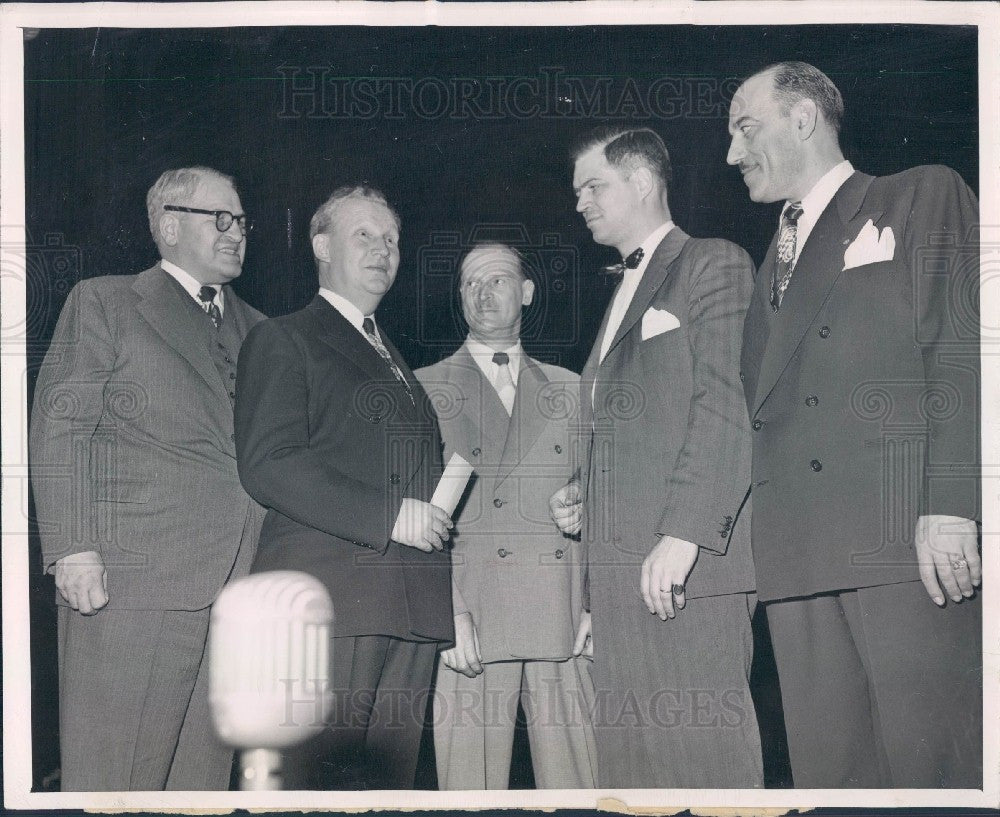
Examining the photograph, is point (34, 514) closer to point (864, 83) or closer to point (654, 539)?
point (654, 539)

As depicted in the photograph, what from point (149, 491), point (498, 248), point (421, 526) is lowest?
point (421, 526)

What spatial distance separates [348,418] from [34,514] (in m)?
1.03

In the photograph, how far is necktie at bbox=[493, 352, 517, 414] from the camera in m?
3.50

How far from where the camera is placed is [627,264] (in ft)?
11.5

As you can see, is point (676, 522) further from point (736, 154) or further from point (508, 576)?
point (736, 154)

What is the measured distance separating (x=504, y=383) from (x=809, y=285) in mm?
947

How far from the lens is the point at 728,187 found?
11.6 feet

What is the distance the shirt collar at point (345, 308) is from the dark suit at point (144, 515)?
0.72 feet

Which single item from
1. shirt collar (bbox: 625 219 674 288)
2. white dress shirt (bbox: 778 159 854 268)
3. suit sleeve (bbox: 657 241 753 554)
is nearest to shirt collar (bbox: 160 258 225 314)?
shirt collar (bbox: 625 219 674 288)

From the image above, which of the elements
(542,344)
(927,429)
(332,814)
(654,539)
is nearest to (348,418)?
(542,344)

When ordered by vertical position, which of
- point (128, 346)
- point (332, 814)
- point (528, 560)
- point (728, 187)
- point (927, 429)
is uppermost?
point (728, 187)

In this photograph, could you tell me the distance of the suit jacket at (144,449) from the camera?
11.3ft

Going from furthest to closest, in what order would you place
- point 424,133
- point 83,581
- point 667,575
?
point 424,133 → point 83,581 → point 667,575

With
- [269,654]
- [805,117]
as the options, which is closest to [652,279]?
[805,117]
